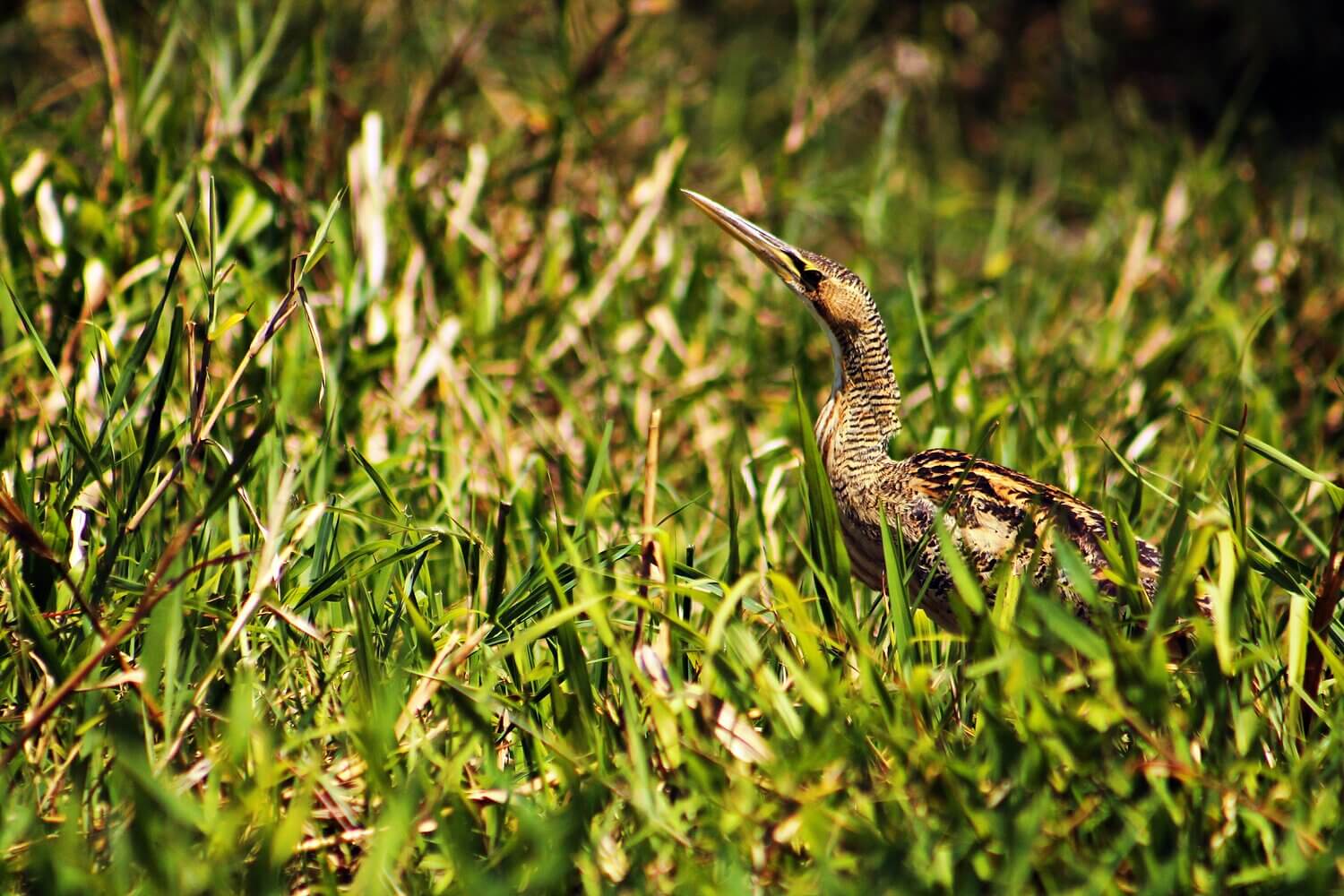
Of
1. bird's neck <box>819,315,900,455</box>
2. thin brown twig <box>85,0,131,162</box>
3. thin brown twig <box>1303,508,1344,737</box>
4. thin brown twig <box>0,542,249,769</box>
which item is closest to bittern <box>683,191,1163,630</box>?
bird's neck <box>819,315,900,455</box>

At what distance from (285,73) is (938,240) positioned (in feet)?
9.09

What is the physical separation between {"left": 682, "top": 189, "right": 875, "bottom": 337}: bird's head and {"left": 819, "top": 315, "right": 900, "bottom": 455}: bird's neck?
32 mm

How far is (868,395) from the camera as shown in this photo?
304cm

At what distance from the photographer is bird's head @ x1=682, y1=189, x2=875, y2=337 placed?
10.0 ft

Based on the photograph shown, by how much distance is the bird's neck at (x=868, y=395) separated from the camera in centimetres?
301

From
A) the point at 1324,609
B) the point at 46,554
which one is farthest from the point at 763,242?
the point at 46,554

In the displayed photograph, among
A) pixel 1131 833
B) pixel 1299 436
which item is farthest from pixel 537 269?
pixel 1131 833

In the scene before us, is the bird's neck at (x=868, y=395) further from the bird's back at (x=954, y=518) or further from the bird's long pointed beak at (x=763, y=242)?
the bird's long pointed beak at (x=763, y=242)

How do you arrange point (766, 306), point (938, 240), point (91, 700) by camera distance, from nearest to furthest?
point (91, 700), point (766, 306), point (938, 240)

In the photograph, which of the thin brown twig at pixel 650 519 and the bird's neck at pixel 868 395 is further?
the bird's neck at pixel 868 395

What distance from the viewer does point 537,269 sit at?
14.2 ft

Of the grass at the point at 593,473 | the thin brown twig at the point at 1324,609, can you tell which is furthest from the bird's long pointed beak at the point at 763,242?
the thin brown twig at the point at 1324,609

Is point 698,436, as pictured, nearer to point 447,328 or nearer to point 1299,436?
point 447,328

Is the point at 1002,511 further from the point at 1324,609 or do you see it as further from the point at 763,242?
the point at 763,242
